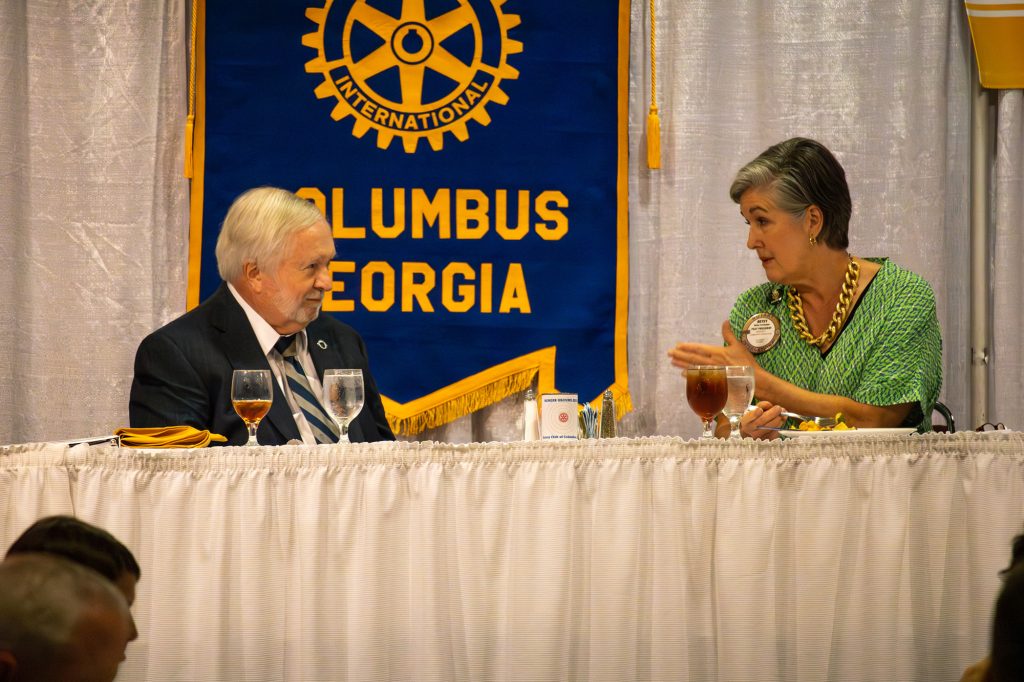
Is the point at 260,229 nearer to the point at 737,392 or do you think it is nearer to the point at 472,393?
the point at 472,393

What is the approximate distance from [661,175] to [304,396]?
1.62m

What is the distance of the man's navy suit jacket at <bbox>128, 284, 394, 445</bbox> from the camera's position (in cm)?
248

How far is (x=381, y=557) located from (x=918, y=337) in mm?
1551

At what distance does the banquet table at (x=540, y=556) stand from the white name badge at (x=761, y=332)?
39.7 inches

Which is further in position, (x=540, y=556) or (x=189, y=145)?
(x=189, y=145)

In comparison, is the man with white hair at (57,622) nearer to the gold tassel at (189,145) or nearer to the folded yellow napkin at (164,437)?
the folded yellow napkin at (164,437)

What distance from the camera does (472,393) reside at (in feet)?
12.0

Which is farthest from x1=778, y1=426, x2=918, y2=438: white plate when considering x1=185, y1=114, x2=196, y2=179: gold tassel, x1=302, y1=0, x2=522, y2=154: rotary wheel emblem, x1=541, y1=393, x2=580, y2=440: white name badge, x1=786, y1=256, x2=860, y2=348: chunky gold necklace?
x1=185, y1=114, x2=196, y2=179: gold tassel

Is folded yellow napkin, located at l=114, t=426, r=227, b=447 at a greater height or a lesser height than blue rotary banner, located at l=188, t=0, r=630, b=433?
lesser

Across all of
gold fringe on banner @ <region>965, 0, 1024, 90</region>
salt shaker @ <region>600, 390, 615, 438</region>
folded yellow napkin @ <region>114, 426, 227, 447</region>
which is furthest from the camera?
gold fringe on banner @ <region>965, 0, 1024, 90</region>

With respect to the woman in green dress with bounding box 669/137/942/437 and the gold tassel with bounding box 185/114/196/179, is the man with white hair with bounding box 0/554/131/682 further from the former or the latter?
the gold tassel with bounding box 185/114/196/179

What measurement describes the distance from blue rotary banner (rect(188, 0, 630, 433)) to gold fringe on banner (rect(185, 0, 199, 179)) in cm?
2

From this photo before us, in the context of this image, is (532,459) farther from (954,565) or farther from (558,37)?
(558,37)

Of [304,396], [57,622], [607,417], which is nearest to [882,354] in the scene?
[607,417]
